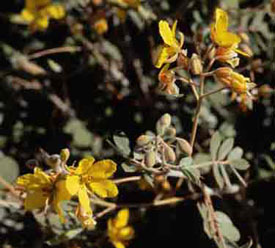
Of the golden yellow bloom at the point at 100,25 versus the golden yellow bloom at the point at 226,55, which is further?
the golden yellow bloom at the point at 100,25

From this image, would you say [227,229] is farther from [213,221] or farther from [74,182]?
[74,182]

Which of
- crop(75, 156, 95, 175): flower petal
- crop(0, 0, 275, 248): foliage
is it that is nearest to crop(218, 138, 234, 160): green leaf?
crop(0, 0, 275, 248): foliage

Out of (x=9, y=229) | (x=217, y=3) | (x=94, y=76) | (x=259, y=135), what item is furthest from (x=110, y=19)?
(x=9, y=229)

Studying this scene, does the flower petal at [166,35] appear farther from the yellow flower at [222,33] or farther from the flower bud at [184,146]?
the flower bud at [184,146]

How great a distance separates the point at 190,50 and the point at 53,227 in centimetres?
74

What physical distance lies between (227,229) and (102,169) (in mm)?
398

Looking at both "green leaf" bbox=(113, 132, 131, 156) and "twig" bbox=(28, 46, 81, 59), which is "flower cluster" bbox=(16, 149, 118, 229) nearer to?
"green leaf" bbox=(113, 132, 131, 156)

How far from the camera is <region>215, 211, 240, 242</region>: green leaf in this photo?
1.46 meters

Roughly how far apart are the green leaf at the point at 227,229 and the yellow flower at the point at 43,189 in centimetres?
43

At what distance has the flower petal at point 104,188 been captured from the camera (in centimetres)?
128

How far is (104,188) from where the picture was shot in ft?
4.27

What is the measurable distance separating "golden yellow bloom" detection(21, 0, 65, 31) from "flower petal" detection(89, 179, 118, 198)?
2.98 ft

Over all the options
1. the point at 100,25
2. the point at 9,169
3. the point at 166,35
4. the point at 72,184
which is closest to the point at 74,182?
the point at 72,184

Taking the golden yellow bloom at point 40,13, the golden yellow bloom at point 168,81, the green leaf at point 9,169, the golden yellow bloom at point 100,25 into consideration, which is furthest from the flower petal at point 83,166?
the golden yellow bloom at point 40,13
